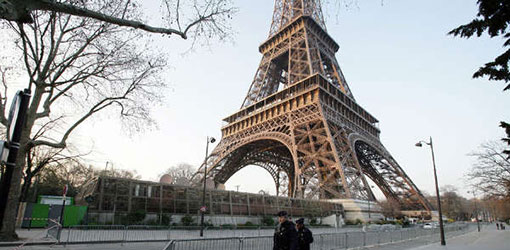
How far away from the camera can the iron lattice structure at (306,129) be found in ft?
99.7

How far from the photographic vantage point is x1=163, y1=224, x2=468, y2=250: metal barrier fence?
8.75 m

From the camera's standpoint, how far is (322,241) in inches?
Result: 431

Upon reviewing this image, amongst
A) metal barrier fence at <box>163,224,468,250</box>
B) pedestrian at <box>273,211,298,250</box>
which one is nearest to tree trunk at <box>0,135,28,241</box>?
metal barrier fence at <box>163,224,468,250</box>

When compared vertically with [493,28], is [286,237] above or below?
below

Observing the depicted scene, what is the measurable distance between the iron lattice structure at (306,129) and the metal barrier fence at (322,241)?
10.2m

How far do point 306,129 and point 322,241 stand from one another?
80.7ft

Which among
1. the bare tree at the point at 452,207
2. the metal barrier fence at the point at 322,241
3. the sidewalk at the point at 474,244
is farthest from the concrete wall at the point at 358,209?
the bare tree at the point at 452,207

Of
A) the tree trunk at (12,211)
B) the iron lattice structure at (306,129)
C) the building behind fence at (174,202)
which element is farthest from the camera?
the iron lattice structure at (306,129)

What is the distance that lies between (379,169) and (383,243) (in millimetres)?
29361

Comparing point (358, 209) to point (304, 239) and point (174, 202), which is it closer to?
point (174, 202)

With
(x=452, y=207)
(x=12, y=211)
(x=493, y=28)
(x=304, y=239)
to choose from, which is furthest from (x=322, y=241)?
(x=452, y=207)

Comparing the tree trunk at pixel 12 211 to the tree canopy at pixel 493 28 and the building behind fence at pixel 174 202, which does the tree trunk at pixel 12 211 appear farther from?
the tree canopy at pixel 493 28

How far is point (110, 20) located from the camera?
535 cm

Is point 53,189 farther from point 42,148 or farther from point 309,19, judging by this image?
Answer: point 309,19
